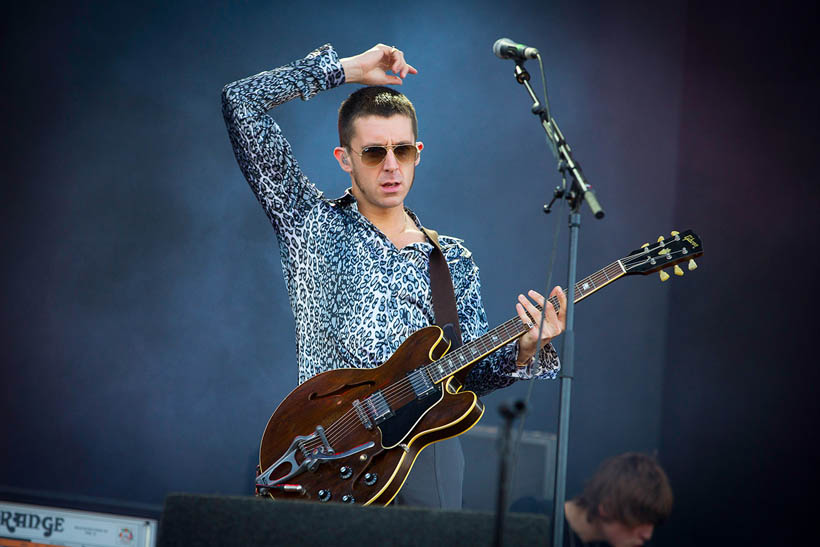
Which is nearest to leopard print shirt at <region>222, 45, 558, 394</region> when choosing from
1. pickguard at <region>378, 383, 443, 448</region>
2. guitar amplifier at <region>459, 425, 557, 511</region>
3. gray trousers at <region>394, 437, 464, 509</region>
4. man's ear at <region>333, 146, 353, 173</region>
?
man's ear at <region>333, 146, 353, 173</region>

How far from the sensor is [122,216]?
13.7ft

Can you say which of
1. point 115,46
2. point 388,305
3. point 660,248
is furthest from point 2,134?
point 660,248

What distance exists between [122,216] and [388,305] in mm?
2062

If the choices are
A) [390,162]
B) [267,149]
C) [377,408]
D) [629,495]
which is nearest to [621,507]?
[629,495]

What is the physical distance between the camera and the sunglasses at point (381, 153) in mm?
2846

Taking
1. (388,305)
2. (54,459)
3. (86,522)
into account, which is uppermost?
(388,305)

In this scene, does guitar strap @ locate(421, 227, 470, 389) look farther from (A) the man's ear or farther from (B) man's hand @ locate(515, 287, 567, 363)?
(A) the man's ear

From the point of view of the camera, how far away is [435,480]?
8.43 ft

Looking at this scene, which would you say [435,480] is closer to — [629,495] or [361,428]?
[361,428]

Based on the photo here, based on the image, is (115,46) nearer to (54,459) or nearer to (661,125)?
(54,459)

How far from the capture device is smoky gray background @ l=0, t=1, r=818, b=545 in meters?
4.06

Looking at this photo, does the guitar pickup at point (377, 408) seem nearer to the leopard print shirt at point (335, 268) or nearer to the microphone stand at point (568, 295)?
the leopard print shirt at point (335, 268)

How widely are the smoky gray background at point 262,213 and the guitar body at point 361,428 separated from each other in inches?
63.1

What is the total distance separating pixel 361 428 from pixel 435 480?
0.30 meters
